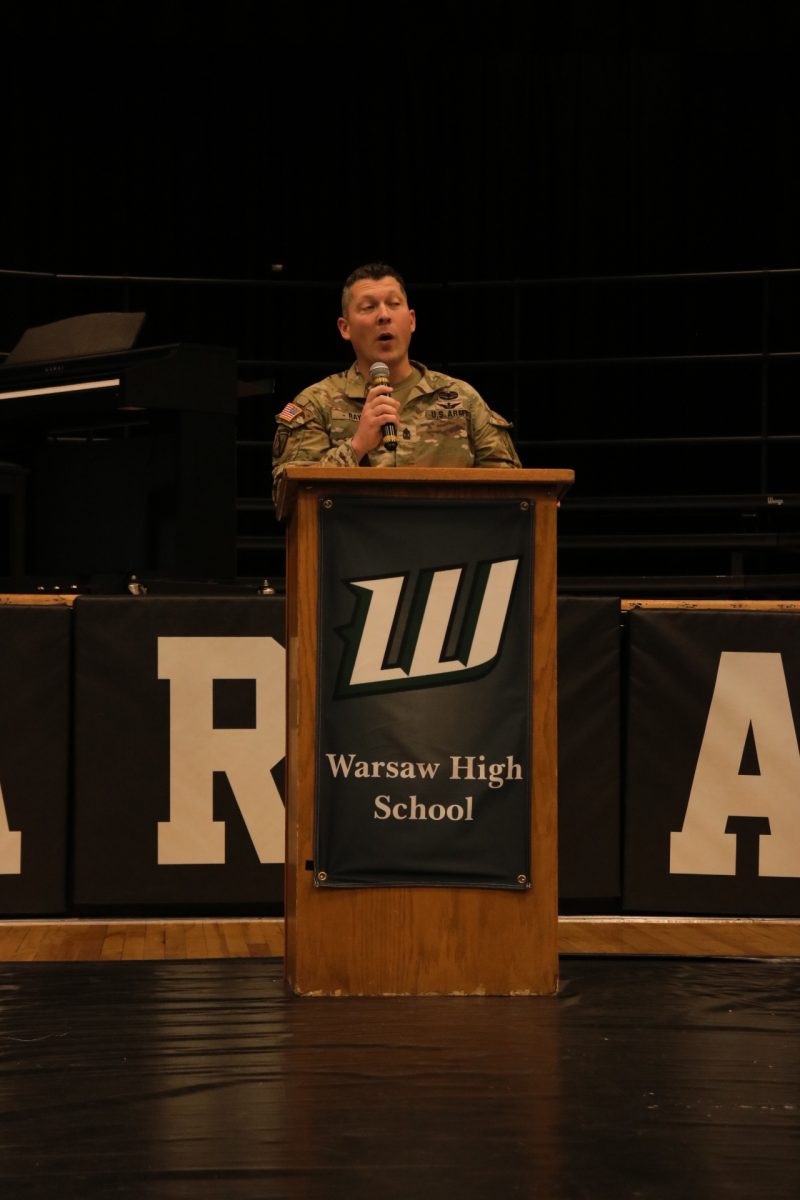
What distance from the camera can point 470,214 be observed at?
825 cm

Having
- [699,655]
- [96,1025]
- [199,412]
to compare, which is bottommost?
[96,1025]

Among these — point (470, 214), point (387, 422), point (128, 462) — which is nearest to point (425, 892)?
point (387, 422)

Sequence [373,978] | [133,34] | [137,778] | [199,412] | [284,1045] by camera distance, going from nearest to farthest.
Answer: [284,1045]
[373,978]
[137,778]
[199,412]
[133,34]

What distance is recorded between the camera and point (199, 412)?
4.39 meters

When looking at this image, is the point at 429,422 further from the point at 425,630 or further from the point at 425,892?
the point at 425,892

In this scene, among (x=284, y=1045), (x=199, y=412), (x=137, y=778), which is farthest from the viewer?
(x=199, y=412)

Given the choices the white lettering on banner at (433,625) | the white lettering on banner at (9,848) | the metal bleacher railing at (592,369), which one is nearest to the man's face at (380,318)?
the white lettering on banner at (433,625)

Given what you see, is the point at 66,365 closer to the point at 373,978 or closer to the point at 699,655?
the point at 699,655

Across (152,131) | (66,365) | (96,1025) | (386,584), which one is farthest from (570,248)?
(96,1025)

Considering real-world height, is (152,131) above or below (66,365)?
Answer: above

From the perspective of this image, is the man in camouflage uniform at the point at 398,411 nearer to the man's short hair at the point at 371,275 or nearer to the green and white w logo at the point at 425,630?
the man's short hair at the point at 371,275

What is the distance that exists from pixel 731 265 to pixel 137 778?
19.0 ft

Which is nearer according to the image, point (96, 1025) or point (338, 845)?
point (96, 1025)

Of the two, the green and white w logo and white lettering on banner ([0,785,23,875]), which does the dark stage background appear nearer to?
white lettering on banner ([0,785,23,875])
